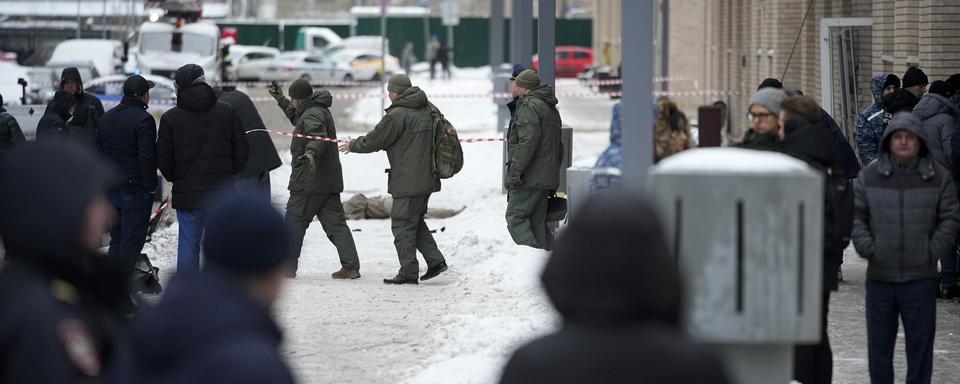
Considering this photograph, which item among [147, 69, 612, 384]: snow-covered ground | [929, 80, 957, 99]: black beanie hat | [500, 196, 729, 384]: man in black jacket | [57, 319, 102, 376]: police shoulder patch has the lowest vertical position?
[147, 69, 612, 384]: snow-covered ground

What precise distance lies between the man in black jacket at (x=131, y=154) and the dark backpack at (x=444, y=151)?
2037 mm

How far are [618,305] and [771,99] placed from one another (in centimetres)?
441

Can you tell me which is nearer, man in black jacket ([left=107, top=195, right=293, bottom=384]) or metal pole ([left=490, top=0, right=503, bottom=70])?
man in black jacket ([left=107, top=195, right=293, bottom=384])

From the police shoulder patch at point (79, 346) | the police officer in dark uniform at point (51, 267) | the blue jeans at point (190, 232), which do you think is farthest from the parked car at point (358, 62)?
the police shoulder patch at point (79, 346)

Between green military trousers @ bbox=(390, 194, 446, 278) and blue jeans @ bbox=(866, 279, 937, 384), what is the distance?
4766 mm

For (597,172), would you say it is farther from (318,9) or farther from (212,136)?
(318,9)

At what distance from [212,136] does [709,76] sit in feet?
80.0

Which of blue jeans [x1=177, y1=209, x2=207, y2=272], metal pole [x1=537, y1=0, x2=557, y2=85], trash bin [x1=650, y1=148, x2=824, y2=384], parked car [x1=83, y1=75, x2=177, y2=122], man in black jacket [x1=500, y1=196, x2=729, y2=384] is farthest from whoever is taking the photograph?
parked car [x1=83, y1=75, x2=177, y2=122]

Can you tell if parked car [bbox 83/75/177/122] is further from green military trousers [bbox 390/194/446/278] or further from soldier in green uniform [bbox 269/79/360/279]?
green military trousers [bbox 390/194/446/278]

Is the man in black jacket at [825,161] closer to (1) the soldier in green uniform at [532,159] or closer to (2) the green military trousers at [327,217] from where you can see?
(1) the soldier in green uniform at [532,159]

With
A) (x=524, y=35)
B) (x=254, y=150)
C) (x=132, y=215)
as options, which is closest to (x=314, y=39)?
(x=524, y=35)

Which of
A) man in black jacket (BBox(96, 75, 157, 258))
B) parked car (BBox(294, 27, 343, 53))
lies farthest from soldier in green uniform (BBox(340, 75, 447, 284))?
parked car (BBox(294, 27, 343, 53))

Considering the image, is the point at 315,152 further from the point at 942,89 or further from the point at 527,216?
the point at 942,89

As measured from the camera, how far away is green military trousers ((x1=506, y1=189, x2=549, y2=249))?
1195 cm
